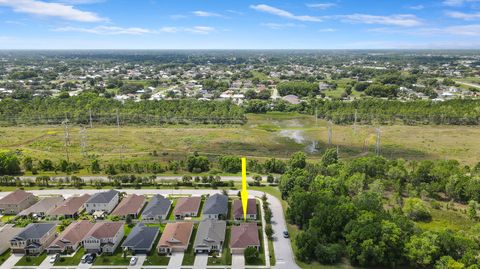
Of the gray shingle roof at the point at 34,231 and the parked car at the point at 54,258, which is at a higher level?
the gray shingle roof at the point at 34,231

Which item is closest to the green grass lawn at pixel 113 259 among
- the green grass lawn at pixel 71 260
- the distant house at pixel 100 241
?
the distant house at pixel 100 241

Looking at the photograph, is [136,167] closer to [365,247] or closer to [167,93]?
[365,247]

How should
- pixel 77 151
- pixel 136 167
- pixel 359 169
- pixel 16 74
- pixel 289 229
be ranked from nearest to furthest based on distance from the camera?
pixel 289 229 < pixel 359 169 < pixel 136 167 < pixel 77 151 < pixel 16 74

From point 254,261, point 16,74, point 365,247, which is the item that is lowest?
point 254,261

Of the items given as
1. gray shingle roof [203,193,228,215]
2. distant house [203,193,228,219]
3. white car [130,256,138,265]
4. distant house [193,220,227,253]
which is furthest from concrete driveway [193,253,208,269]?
gray shingle roof [203,193,228,215]

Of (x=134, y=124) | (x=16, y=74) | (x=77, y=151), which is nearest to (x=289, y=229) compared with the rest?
(x=77, y=151)

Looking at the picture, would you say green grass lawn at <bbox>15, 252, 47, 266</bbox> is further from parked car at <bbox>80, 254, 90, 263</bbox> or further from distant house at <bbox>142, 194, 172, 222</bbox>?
distant house at <bbox>142, 194, 172, 222</bbox>

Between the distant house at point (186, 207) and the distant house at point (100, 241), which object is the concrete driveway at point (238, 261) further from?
the distant house at point (100, 241)
